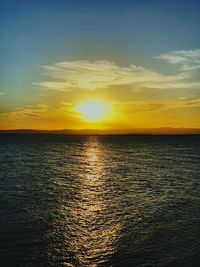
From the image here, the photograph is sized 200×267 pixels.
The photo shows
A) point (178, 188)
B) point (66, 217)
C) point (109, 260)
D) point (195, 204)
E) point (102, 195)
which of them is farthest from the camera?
point (178, 188)

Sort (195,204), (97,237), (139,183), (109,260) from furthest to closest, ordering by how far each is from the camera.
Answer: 1. (139,183)
2. (195,204)
3. (97,237)
4. (109,260)

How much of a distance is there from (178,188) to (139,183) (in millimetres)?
6017

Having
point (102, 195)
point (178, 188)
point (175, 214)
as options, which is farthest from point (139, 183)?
point (175, 214)

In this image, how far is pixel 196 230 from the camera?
24594 mm

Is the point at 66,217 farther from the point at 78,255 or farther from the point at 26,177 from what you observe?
the point at 26,177

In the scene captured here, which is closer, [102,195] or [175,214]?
[175,214]

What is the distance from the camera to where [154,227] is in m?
25.4

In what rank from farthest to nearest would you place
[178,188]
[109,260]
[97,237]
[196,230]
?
[178,188] < [196,230] < [97,237] < [109,260]

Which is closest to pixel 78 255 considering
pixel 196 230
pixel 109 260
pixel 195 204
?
pixel 109 260

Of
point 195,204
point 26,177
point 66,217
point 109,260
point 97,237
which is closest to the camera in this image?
point 109,260

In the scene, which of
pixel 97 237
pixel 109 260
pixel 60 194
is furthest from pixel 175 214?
pixel 60 194

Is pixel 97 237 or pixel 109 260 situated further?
pixel 97 237

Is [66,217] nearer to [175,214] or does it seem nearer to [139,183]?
[175,214]

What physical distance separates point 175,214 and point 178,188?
12.9m
